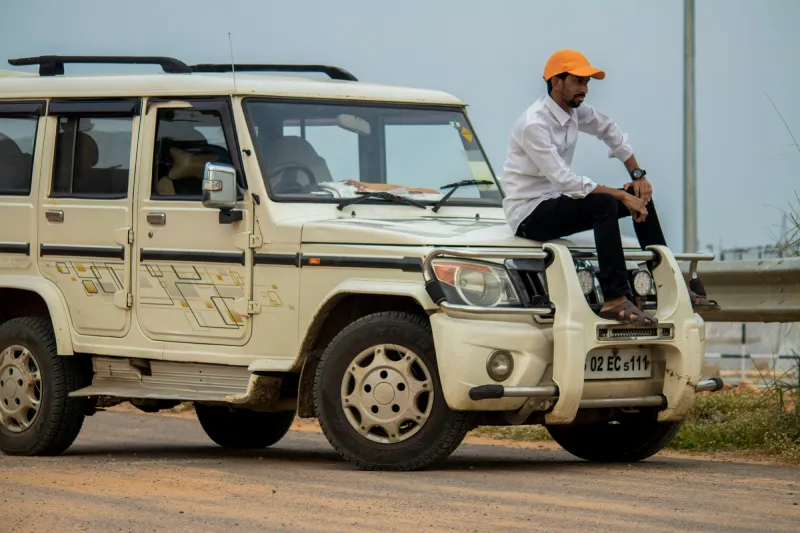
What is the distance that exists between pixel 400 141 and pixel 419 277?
5.87ft

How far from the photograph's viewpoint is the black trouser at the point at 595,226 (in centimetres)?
850

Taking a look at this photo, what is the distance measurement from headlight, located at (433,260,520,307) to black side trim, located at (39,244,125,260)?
2.52 meters

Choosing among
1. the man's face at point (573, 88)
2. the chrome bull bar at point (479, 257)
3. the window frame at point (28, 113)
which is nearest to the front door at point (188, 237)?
the window frame at point (28, 113)

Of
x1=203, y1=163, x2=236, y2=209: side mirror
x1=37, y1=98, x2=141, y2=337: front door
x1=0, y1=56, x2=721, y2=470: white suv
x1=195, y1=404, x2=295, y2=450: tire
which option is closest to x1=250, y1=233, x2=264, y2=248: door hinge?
x1=0, y1=56, x2=721, y2=470: white suv

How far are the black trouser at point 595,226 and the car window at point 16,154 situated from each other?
3.56 metres

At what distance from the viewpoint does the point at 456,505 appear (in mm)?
7012

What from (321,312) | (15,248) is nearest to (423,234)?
(321,312)

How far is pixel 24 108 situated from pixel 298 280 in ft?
8.89

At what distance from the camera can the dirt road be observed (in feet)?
21.4

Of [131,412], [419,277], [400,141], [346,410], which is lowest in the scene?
[131,412]

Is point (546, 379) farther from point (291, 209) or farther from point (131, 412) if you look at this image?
point (131, 412)

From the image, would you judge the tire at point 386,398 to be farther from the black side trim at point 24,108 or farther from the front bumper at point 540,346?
the black side trim at point 24,108

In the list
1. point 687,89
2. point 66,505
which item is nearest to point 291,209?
point 66,505

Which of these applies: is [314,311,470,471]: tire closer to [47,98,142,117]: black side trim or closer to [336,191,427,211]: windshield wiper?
[336,191,427,211]: windshield wiper
